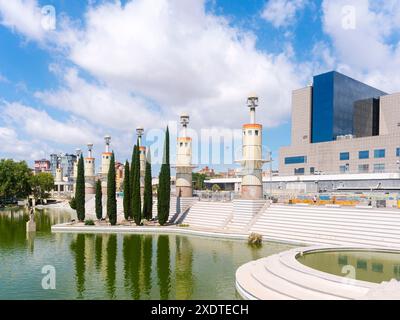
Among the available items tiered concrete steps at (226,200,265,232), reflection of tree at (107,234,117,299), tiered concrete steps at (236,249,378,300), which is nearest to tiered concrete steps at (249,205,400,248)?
tiered concrete steps at (226,200,265,232)

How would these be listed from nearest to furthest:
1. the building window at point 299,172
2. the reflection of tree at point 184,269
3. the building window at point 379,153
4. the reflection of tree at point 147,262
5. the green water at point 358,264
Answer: the reflection of tree at point 184,269, the reflection of tree at point 147,262, the green water at point 358,264, the building window at point 379,153, the building window at point 299,172

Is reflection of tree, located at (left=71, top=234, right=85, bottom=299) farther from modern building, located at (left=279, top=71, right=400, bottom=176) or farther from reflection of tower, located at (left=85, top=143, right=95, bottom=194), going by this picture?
modern building, located at (left=279, top=71, right=400, bottom=176)

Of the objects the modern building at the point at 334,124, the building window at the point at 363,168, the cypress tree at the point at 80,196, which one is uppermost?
the modern building at the point at 334,124

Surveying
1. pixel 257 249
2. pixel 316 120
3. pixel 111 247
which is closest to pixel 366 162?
pixel 316 120

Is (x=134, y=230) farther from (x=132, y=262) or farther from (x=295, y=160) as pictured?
(x=295, y=160)

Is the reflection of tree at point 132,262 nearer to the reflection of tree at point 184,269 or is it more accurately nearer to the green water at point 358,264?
the reflection of tree at point 184,269

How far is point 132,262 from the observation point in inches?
938

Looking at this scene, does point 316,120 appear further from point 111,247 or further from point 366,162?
point 111,247

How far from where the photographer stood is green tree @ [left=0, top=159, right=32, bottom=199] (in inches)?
2928

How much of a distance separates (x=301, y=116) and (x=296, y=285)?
3082 inches

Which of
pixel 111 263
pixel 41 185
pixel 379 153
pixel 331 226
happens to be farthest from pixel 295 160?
pixel 111 263

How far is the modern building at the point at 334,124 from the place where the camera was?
74.7 meters

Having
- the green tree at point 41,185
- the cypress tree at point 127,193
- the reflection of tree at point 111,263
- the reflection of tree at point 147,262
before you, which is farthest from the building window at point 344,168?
the green tree at point 41,185

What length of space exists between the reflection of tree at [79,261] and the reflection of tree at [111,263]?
1.32 meters
